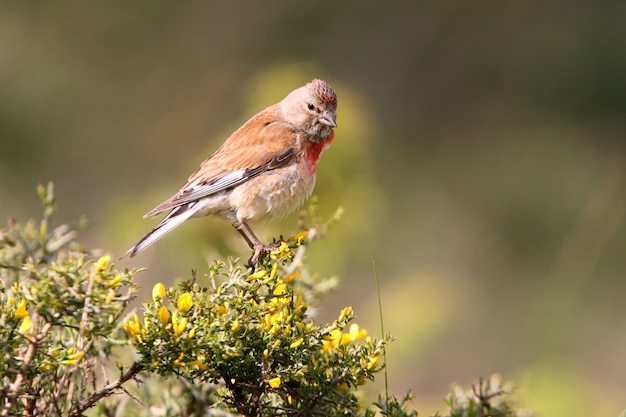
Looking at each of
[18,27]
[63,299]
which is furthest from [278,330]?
[18,27]

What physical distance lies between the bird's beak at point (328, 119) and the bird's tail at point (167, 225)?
0.83 m

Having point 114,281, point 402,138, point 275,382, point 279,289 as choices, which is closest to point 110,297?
point 114,281

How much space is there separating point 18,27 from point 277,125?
6.15 meters

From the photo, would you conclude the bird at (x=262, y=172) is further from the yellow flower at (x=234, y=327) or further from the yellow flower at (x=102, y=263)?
the yellow flower at (x=102, y=263)

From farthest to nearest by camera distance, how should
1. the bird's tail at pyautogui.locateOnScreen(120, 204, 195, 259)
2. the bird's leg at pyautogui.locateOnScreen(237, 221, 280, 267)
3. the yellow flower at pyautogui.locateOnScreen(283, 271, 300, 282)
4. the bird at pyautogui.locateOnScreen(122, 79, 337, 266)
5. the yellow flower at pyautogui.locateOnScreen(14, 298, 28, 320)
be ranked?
the bird at pyautogui.locateOnScreen(122, 79, 337, 266), the bird's tail at pyautogui.locateOnScreen(120, 204, 195, 259), the bird's leg at pyautogui.locateOnScreen(237, 221, 280, 267), the yellow flower at pyautogui.locateOnScreen(283, 271, 300, 282), the yellow flower at pyautogui.locateOnScreen(14, 298, 28, 320)

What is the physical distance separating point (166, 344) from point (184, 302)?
0.12 meters

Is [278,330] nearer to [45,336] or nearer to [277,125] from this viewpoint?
[45,336]

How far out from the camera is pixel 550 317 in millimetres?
4699

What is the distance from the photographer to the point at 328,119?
14.0 feet

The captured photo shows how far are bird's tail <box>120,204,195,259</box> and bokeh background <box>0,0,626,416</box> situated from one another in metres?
0.96

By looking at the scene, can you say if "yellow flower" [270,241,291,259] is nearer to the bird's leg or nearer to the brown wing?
the bird's leg

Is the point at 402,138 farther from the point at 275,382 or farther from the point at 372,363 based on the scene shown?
the point at 275,382

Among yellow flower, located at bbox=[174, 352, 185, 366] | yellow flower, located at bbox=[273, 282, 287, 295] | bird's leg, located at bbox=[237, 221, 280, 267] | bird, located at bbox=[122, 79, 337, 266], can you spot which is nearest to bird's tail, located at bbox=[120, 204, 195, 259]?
bird, located at bbox=[122, 79, 337, 266]

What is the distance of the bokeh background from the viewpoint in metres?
5.34
